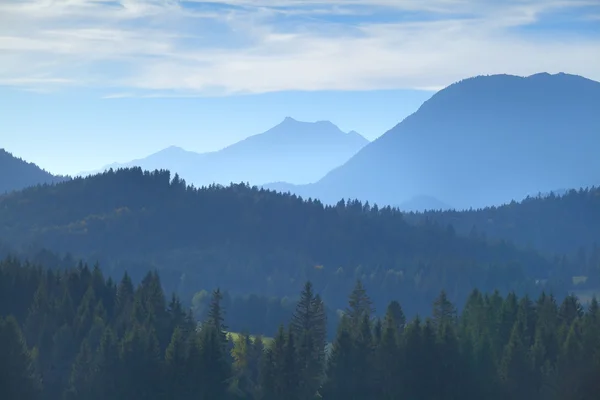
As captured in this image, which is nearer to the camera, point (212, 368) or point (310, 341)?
point (212, 368)

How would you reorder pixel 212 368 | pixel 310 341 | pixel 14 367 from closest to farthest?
1. pixel 14 367
2. pixel 212 368
3. pixel 310 341

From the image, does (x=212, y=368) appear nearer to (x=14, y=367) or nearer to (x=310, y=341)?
(x=310, y=341)

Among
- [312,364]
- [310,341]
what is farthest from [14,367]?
[310,341]

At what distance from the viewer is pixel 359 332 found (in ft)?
317

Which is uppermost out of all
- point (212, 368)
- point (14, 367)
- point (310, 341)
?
point (310, 341)

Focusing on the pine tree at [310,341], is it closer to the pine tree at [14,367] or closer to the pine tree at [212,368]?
the pine tree at [212,368]

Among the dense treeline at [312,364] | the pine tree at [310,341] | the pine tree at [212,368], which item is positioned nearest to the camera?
the dense treeline at [312,364]

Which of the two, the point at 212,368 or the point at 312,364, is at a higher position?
the point at 312,364

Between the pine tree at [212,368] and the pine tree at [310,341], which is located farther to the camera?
the pine tree at [310,341]

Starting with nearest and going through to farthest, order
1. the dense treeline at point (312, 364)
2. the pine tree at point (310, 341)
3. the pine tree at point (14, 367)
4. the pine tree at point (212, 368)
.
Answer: the pine tree at point (14, 367)
the dense treeline at point (312, 364)
the pine tree at point (212, 368)
the pine tree at point (310, 341)

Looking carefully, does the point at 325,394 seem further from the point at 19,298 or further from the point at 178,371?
the point at 19,298

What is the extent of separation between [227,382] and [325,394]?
872 centimetres

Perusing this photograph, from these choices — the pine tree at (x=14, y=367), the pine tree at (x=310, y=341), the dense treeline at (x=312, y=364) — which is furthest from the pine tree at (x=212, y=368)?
the pine tree at (x=14, y=367)

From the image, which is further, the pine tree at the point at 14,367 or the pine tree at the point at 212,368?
the pine tree at the point at 212,368
